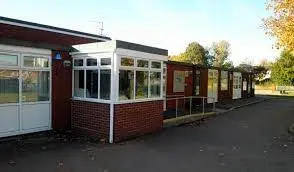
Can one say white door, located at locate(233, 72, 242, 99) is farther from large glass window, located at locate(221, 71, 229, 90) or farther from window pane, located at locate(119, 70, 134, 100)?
window pane, located at locate(119, 70, 134, 100)

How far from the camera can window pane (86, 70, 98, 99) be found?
33.4ft

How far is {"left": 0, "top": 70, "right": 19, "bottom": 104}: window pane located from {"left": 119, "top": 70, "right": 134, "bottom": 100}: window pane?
2.95 metres

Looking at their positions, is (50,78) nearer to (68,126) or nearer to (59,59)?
(59,59)

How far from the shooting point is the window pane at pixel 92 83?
10.2 meters

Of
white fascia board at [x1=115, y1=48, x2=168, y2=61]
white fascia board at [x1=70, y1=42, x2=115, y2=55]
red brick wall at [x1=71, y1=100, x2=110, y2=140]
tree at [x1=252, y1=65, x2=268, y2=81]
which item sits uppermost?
tree at [x1=252, y1=65, x2=268, y2=81]

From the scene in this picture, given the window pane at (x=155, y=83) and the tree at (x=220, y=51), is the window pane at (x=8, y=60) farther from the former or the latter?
the tree at (x=220, y=51)

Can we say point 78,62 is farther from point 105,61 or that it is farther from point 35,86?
point 35,86

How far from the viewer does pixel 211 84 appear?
72.5 feet

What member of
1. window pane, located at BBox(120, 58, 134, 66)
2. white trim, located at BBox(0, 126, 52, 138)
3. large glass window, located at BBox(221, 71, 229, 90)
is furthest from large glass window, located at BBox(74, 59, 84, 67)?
large glass window, located at BBox(221, 71, 229, 90)

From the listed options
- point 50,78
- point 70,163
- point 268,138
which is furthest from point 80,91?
point 268,138

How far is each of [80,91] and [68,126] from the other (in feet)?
4.14

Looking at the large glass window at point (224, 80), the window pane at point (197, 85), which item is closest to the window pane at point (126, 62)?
the window pane at point (197, 85)

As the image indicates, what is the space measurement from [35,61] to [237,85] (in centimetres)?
2110

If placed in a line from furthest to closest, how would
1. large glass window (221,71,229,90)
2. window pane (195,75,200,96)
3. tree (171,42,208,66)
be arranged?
1. tree (171,42,208,66)
2. large glass window (221,71,229,90)
3. window pane (195,75,200,96)
